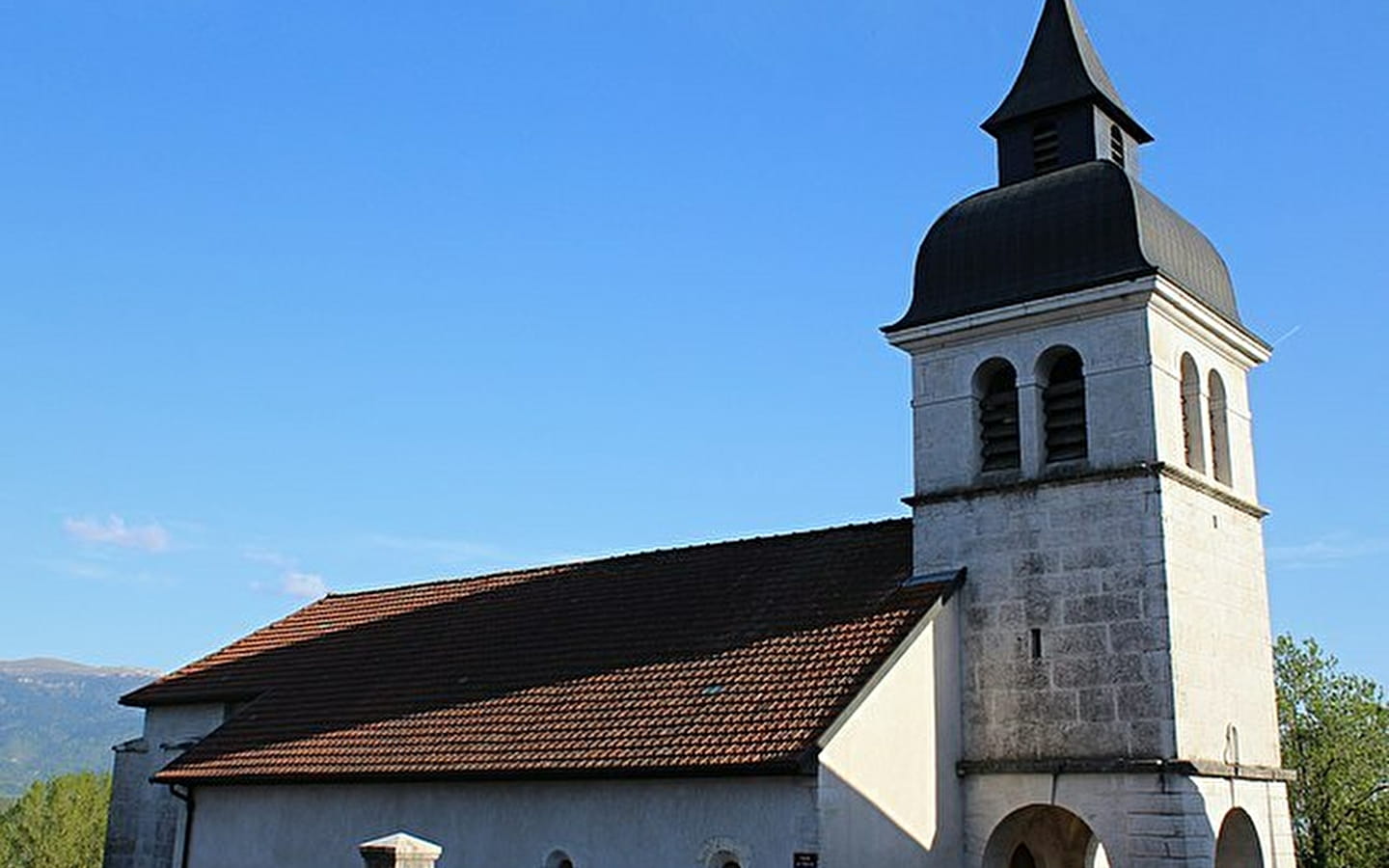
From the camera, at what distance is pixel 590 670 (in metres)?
18.9

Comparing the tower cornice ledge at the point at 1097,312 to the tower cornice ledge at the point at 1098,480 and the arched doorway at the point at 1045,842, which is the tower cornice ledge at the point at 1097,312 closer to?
the tower cornice ledge at the point at 1098,480

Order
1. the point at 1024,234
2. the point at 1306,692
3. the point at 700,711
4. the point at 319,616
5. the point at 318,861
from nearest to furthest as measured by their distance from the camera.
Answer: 1. the point at 700,711
2. the point at 1024,234
3. the point at 318,861
4. the point at 319,616
5. the point at 1306,692

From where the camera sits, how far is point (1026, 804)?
16.2 meters

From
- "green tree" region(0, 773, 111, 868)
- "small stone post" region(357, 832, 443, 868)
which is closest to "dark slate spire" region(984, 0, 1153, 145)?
"small stone post" region(357, 832, 443, 868)

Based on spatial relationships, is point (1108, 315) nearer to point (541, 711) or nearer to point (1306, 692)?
point (541, 711)

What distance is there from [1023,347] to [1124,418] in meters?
1.70

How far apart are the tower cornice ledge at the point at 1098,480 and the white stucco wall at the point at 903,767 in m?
1.46

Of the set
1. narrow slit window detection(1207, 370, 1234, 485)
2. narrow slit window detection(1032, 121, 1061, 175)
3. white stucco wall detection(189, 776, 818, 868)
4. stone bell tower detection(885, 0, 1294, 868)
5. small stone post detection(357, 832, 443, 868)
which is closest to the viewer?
small stone post detection(357, 832, 443, 868)

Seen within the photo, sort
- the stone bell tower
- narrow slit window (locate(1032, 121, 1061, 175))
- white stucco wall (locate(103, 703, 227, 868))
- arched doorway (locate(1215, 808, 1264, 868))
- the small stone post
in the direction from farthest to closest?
white stucco wall (locate(103, 703, 227, 868)) < narrow slit window (locate(1032, 121, 1061, 175)) < arched doorway (locate(1215, 808, 1264, 868)) < the stone bell tower < the small stone post

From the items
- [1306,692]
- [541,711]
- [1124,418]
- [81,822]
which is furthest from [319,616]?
[81,822]

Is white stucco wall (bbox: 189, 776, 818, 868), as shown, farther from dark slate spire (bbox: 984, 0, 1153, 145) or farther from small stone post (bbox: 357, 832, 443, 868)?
dark slate spire (bbox: 984, 0, 1153, 145)

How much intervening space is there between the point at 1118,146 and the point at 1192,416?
4.01 metres

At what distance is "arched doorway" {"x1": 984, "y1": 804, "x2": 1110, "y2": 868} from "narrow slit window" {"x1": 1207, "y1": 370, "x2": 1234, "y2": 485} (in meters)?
4.75

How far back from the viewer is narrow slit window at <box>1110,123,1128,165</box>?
18.9 m
